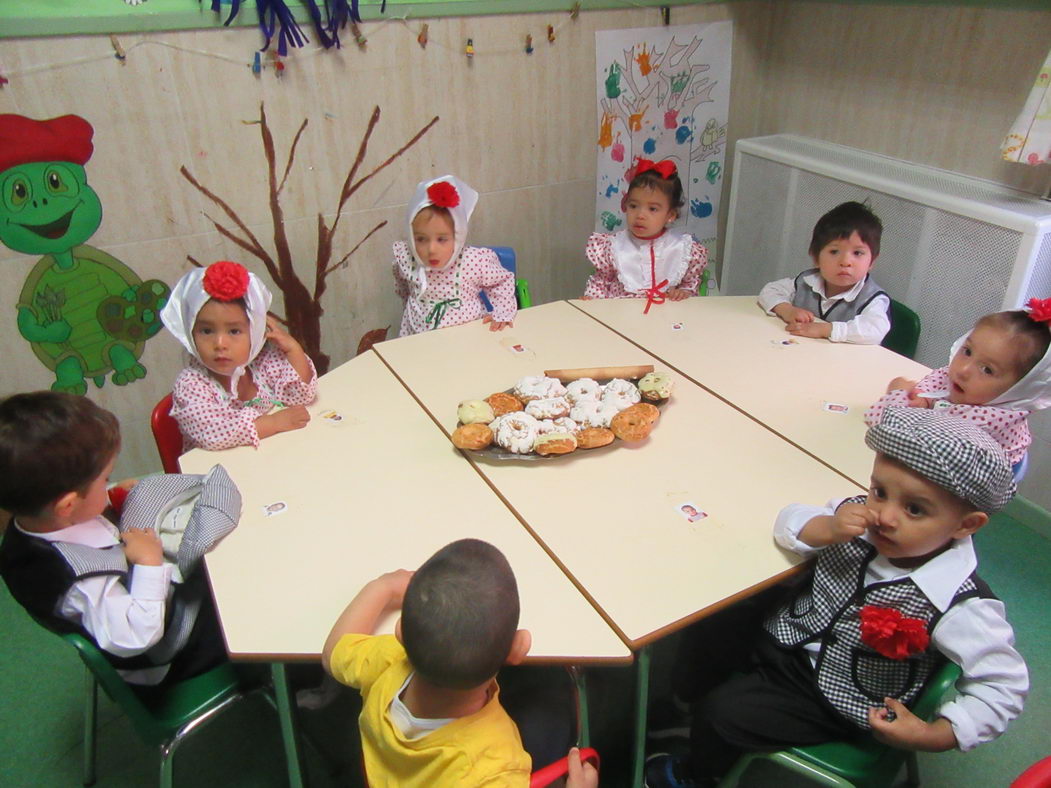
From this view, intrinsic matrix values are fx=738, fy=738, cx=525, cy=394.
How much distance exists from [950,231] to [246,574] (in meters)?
2.19

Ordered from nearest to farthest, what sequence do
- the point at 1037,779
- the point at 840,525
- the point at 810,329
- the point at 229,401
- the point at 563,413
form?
the point at 1037,779
the point at 840,525
the point at 563,413
the point at 229,401
the point at 810,329

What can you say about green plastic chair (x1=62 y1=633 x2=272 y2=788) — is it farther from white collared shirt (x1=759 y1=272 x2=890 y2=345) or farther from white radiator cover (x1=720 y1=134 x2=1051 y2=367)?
white radiator cover (x1=720 y1=134 x2=1051 y2=367)

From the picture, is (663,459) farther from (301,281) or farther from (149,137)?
(149,137)

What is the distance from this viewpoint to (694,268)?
8.39 feet

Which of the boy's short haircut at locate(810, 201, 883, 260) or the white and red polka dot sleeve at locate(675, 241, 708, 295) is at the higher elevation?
the boy's short haircut at locate(810, 201, 883, 260)

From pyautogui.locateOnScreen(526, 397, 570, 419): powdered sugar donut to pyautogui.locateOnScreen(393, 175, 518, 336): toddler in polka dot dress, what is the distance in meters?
0.68

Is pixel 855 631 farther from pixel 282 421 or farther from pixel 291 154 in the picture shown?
pixel 291 154

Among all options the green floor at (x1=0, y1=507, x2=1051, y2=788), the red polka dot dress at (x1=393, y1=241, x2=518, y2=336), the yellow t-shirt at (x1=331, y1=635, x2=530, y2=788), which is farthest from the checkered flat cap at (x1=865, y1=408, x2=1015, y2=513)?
the red polka dot dress at (x1=393, y1=241, x2=518, y2=336)

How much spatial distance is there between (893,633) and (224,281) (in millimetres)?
1505

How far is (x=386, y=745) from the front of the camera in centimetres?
102

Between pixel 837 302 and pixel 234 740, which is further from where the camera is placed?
pixel 837 302

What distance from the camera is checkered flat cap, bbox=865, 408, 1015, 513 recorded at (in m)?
1.11

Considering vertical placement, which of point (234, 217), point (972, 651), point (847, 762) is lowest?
point (847, 762)

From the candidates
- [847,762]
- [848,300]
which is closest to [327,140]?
[848,300]
